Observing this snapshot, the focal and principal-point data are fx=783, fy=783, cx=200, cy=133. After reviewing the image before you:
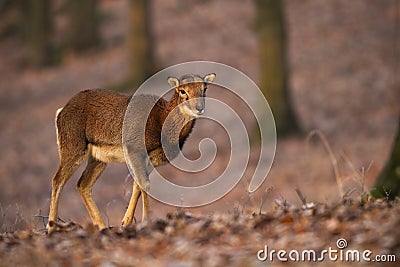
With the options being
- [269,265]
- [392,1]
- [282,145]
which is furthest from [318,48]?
[269,265]

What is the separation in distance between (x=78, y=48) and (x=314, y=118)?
13.5 meters

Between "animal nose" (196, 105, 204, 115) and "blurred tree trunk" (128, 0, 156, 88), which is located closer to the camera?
"animal nose" (196, 105, 204, 115)

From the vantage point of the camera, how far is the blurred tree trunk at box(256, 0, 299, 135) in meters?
18.9

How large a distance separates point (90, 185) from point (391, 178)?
3.63 metres

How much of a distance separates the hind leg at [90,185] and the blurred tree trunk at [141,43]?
15.0 m

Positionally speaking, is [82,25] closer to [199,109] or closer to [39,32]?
[39,32]

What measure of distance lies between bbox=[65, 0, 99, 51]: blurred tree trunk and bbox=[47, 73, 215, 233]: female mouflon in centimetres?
2160

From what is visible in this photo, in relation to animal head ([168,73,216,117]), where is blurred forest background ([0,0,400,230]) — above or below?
below

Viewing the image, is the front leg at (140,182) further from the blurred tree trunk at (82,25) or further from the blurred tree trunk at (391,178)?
the blurred tree trunk at (82,25)

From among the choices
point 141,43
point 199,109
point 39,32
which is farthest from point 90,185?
point 39,32

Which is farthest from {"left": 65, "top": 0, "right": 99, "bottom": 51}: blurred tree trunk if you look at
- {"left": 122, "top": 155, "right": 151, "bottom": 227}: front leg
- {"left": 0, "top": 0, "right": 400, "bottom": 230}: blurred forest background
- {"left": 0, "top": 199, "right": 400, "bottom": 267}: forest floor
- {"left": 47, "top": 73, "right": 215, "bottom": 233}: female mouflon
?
{"left": 0, "top": 199, "right": 400, "bottom": 267}: forest floor

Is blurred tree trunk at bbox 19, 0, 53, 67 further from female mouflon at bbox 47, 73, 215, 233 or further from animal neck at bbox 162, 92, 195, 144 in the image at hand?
animal neck at bbox 162, 92, 195, 144

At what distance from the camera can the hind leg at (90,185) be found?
8.72 meters

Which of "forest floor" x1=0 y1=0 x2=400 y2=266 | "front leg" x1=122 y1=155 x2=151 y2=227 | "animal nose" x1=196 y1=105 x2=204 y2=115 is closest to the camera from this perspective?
"forest floor" x1=0 y1=0 x2=400 y2=266
